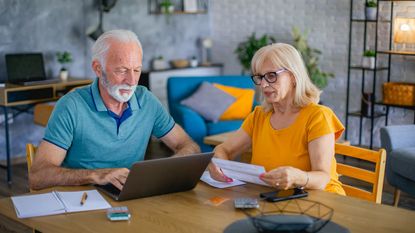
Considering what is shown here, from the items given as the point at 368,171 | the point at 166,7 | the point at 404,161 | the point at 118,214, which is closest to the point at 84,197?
the point at 118,214

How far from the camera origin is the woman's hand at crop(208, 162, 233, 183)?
269cm

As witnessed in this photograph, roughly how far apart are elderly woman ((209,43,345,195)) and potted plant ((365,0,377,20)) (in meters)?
3.88

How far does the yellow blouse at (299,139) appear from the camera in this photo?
2.75m

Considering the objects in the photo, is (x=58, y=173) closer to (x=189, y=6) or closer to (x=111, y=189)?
(x=111, y=189)

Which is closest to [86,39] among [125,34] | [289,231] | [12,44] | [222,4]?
[12,44]

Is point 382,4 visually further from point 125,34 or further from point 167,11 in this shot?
point 125,34

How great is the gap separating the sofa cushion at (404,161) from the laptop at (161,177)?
2.30 metres

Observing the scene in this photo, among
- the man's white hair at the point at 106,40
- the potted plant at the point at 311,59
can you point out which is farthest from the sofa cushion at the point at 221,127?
the man's white hair at the point at 106,40

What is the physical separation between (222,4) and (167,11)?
3.05 ft

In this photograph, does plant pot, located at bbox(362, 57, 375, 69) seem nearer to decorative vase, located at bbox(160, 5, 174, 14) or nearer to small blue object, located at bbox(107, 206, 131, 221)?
decorative vase, located at bbox(160, 5, 174, 14)

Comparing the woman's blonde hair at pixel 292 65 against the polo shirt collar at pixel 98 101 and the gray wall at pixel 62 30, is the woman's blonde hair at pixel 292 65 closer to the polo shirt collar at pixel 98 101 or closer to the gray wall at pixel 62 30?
the polo shirt collar at pixel 98 101

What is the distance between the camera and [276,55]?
9.15 ft

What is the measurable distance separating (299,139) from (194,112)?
3.37 meters

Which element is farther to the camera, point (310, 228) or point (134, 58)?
point (134, 58)
